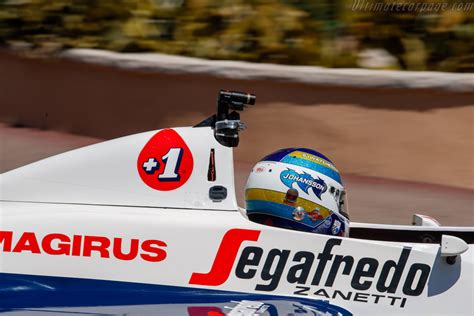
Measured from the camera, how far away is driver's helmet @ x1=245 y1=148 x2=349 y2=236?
4.30 meters

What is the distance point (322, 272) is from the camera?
4.20 metres

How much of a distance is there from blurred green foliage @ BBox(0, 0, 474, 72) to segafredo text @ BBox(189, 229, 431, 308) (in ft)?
14.1

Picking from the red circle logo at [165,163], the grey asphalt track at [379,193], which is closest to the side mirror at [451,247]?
the red circle logo at [165,163]

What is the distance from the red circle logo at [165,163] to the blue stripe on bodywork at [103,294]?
0.48 meters

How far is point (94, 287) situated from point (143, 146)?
0.69 m

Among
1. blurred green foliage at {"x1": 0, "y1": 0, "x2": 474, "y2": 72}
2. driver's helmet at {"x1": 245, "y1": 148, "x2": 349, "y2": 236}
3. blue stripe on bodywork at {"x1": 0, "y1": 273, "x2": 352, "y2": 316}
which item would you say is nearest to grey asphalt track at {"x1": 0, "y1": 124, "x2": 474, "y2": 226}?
blurred green foliage at {"x1": 0, "y1": 0, "x2": 474, "y2": 72}

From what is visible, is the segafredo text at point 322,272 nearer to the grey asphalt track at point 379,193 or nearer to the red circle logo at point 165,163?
the red circle logo at point 165,163

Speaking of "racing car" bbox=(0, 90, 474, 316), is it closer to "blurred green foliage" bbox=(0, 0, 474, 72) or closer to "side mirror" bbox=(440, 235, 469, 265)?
"side mirror" bbox=(440, 235, 469, 265)

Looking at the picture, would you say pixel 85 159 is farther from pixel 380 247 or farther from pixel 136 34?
pixel 136 34

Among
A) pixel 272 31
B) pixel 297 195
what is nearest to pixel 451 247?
pixel 297 195

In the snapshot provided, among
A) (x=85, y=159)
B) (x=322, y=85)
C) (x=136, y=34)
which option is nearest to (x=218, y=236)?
(x=85, y=159)

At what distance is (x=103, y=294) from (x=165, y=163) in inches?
26.2

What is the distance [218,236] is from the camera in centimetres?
414

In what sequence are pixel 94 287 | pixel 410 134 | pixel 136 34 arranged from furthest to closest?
pixel 136 34
pixel 410 134
pixel 94 287
